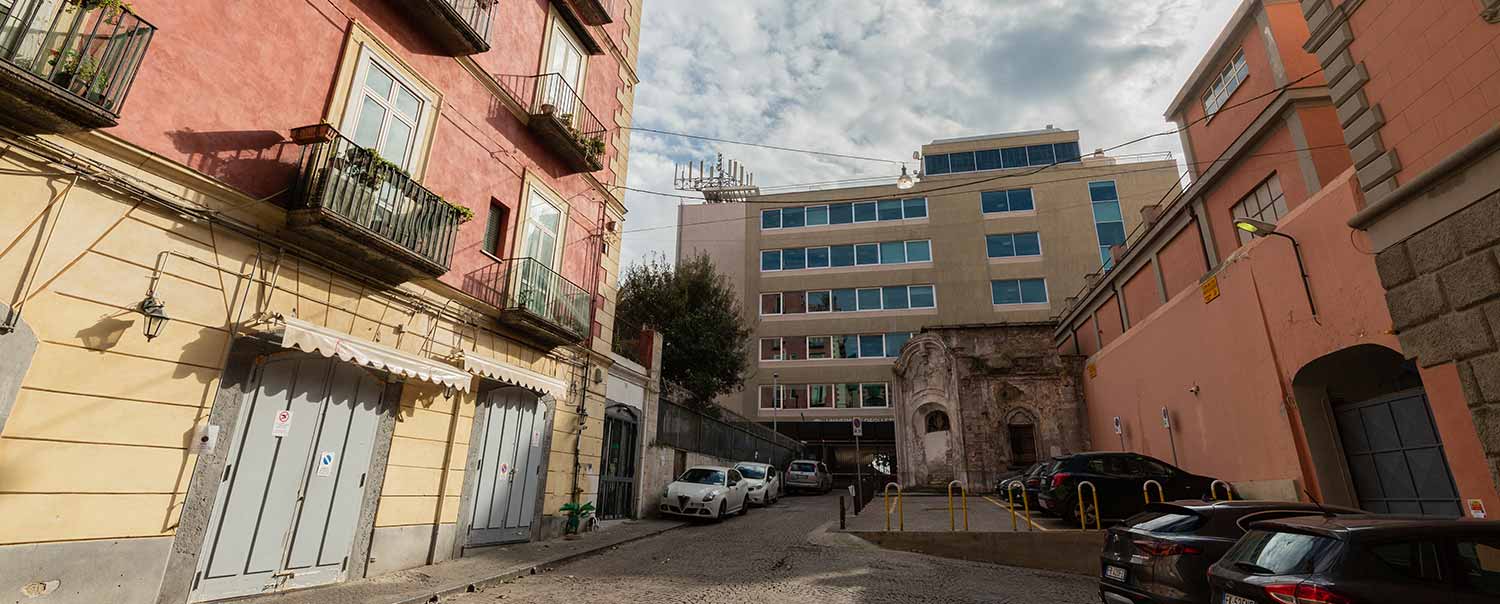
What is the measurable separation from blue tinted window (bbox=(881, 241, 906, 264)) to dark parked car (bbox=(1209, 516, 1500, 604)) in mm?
37133

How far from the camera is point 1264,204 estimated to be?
14555mm

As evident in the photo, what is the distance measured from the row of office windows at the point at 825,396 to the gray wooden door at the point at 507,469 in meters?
28.6

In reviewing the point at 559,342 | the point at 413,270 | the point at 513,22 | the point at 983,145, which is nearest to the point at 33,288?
the point at 413,270

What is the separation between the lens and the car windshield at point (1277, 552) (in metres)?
4.42

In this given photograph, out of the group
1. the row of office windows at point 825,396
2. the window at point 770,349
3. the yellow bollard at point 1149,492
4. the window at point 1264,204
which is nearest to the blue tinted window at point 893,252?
the row of office windows at point 825,396

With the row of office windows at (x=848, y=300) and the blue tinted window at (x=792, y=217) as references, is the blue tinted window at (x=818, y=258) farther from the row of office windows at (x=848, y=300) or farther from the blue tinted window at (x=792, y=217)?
the blue tinted window at (x=792, y=217)

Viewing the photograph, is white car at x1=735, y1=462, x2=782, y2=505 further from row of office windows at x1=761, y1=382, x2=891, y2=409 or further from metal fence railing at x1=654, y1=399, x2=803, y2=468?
row of office windows at x1=761, y1=382, x2=891, y2=409

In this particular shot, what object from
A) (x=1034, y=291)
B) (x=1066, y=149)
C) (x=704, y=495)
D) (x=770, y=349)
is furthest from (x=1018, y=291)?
(x=704, y=495)

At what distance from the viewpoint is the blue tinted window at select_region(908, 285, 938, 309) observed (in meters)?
39.8

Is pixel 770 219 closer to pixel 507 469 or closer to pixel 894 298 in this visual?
pixel 894 298

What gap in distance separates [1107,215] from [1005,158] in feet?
25.1

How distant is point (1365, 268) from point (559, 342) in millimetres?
13995

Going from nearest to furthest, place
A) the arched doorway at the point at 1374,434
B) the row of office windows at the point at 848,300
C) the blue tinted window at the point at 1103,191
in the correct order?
the arched doorway at the point at 1374,434, the row of office windows at the point at 848,300, the blue tinted window at the point at 1103,191

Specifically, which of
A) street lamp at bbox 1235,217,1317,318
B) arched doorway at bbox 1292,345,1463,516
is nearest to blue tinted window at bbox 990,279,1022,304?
arched doorway at bbox 1292,345,1463,516
